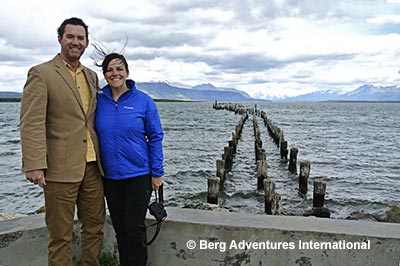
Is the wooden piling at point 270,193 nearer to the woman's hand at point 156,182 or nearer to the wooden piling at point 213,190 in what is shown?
the wooden piling at point 213,190

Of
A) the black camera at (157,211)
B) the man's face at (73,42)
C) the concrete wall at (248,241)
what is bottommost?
the concrete wall at (248,241)

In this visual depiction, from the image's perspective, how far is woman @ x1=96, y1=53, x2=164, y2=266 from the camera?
3.31 metres

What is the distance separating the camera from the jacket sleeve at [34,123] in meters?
2.91

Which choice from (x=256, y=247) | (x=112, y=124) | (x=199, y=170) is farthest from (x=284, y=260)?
(x=199, y=170)

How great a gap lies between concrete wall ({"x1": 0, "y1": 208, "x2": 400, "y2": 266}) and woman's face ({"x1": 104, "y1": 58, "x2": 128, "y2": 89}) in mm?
1370

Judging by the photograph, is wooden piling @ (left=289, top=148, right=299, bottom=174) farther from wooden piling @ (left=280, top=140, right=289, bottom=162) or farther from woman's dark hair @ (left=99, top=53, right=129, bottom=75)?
woman's dark hair @ (left=99, top=53, right=129, bottom=75)

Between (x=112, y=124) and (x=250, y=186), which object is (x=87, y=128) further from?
(x=250, y=186)

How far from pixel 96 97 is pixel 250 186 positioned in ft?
38.4

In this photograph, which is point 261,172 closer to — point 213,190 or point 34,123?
point 213,190

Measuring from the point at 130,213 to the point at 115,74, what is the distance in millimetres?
1259

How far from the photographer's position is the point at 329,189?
14242 millimetres

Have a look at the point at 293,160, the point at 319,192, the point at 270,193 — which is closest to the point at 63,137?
the point at 270,193

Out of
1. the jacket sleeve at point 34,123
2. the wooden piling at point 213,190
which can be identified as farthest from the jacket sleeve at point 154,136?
the wooden piling at point 213,190

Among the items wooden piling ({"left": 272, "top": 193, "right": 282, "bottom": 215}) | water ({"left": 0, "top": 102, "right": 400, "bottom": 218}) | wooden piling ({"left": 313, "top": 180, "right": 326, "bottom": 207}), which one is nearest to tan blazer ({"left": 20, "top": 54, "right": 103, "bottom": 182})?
wooden piling ({"left": 272, "top": 193, "right": 282, "bottom": 215})
